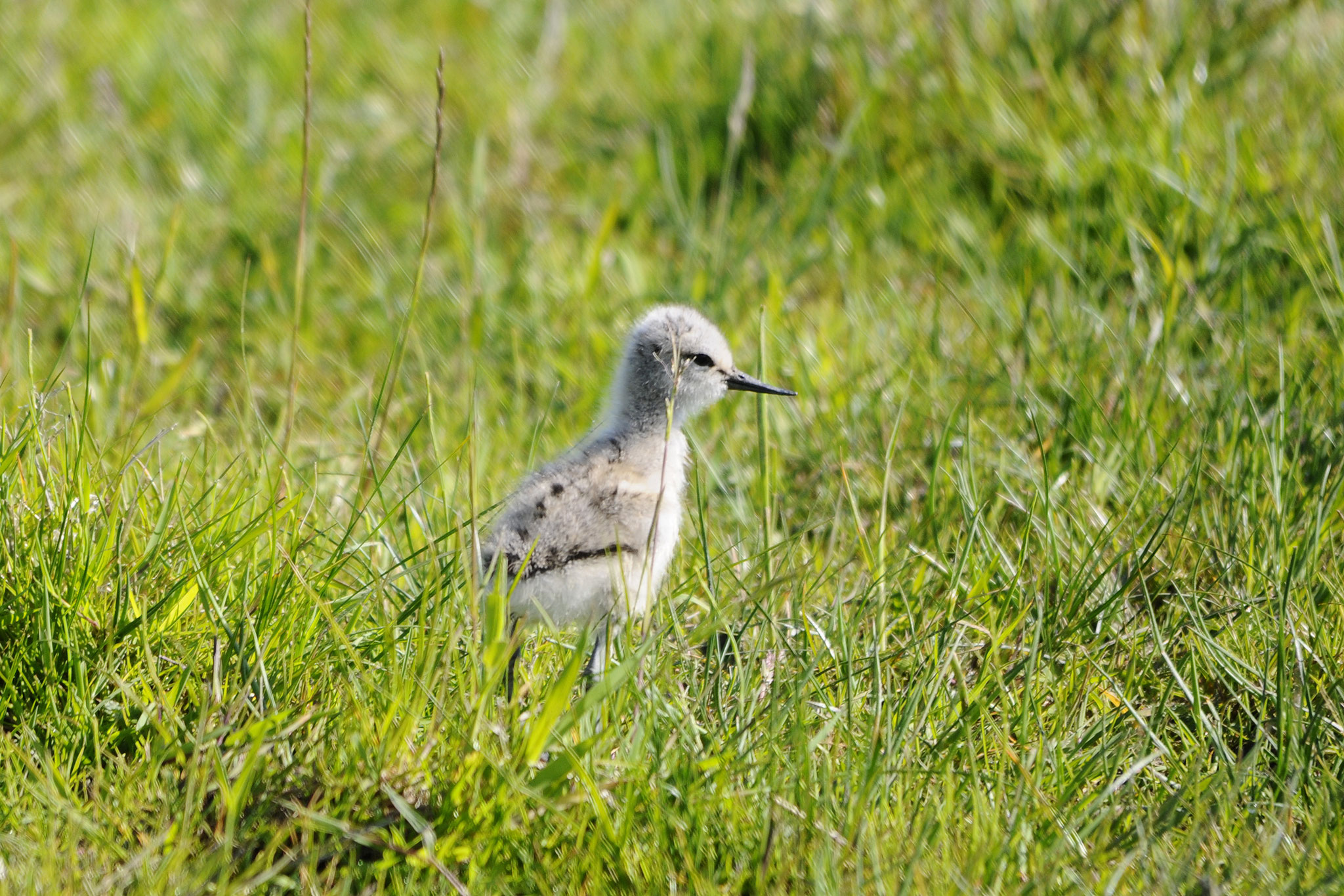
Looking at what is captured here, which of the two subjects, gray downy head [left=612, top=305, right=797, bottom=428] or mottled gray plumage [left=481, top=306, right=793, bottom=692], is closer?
mottled gray plumage [left=481, top=306, right=793, bottom=692]

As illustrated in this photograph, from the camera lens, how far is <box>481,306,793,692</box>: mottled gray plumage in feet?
9.32

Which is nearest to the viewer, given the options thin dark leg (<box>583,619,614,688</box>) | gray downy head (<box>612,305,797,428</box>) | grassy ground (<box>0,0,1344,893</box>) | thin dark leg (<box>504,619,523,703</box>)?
grassy ground (<box>0,0,1344,893</box>)

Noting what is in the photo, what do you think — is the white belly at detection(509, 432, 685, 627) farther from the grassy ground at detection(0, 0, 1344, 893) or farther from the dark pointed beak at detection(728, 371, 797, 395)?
the dark pointed beak at detection(728, 371, 797, 395)

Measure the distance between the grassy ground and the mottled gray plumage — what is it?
11cm

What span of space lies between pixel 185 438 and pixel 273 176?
191cm

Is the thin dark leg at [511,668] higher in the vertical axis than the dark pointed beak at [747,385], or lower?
lower

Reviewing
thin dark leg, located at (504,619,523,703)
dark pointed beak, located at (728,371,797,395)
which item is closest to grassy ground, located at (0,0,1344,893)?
thin dark leg, located at (504,619,523,703)

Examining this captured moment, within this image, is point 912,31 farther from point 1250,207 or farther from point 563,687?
point 563,687

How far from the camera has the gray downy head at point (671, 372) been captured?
334 centimetres

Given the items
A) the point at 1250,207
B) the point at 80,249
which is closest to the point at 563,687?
the point at 1250,207

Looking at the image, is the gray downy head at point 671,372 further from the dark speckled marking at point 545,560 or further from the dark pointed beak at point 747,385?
the dark speckled marking at point 545,560

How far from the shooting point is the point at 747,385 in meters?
3.49

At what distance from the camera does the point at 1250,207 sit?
4.29 meters

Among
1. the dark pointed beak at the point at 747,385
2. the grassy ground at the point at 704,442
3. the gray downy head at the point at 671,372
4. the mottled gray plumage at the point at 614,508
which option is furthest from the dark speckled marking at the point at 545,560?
the dark pointed beak at the point at 747,385
